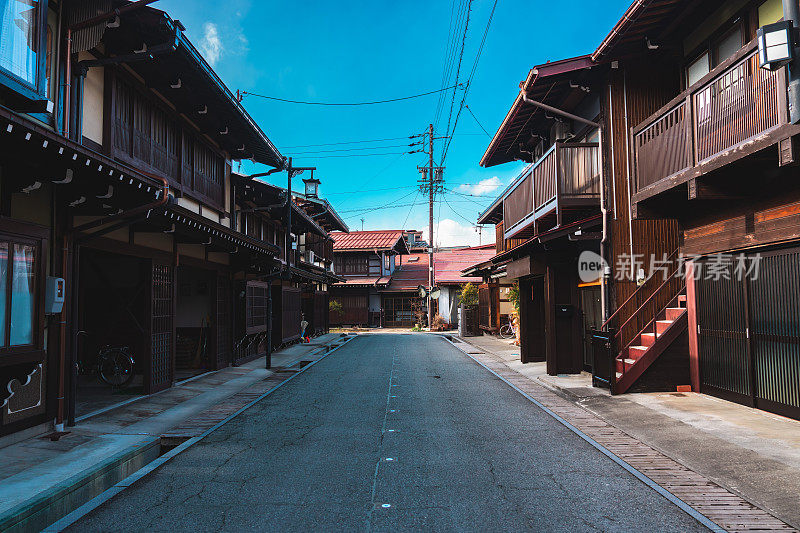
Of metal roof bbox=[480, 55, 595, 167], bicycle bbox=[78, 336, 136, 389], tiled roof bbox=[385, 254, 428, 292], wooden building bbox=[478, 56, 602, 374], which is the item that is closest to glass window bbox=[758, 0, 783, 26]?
metal roof bbox=[480, 55, 595, 167]

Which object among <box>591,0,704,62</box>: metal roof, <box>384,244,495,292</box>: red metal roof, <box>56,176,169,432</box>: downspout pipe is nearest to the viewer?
<box>56,176,169,432</box>: downspout pipe

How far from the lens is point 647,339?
10.3 m

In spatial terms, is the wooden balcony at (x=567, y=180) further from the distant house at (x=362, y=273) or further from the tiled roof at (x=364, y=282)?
the distant house at (x=362, y=273)

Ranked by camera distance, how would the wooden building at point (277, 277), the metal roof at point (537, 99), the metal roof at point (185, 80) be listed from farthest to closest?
the wooden building at point (277, 277)
the metal roof at point (537, 99)
the metal roof at point (185, 80)

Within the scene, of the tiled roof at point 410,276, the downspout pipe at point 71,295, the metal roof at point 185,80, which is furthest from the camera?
the tiled roof at point 410,276

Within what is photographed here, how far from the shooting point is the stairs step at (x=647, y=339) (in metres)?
10.1

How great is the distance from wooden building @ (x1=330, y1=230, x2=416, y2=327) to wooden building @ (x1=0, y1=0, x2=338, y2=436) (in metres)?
22.6

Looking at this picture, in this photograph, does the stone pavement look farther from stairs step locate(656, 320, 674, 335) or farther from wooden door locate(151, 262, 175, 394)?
wooden door locate(151, 262, 175, 394)

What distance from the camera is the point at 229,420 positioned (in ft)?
26.8

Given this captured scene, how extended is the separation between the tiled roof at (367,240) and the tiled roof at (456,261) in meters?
4.09

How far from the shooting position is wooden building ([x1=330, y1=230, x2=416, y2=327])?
37.4 meters

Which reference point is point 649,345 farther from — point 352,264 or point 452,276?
point 352,264

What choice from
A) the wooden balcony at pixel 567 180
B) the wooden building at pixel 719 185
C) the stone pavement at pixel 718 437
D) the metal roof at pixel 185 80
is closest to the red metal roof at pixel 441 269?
the metal roof at pixel 185 80

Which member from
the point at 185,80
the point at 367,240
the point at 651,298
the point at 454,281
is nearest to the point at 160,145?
the point at 185,80
